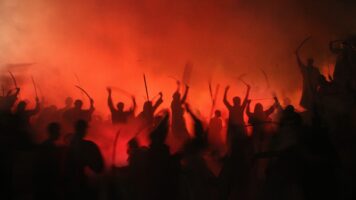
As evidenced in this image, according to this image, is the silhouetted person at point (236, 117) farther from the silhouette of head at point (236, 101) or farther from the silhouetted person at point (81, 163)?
the silhouetted person at point (81, 163)

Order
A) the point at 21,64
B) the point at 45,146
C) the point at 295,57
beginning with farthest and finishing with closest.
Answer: the point at 295,57 < the point at 21,64 < the point at 45,146

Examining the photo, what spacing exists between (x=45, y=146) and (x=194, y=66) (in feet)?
6.86

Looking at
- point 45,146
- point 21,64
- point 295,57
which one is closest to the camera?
point 45,146

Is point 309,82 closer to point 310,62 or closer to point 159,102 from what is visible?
point 310,62

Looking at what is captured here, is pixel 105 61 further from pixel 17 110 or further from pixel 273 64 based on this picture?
pixel 273 64

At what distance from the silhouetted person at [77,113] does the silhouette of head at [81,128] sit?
0.04 m

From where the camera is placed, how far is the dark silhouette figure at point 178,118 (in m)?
4.42

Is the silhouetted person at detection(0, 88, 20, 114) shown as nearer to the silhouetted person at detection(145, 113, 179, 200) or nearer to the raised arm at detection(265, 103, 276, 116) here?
the silhouetted person at detection(145, 113, 179, 200)

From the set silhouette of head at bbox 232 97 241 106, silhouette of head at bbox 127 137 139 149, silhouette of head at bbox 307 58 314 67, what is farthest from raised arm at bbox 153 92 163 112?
silhouette of head at bbox 307 58 314 67

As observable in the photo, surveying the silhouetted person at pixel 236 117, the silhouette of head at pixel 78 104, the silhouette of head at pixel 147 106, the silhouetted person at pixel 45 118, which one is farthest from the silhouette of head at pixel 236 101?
the silhouetted person at pixel 45 118

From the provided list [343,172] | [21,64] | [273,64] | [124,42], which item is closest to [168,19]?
[124,42]

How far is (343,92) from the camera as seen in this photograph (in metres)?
4.75

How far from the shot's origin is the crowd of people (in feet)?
13.7

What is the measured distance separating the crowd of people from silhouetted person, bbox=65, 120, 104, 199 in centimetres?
1
